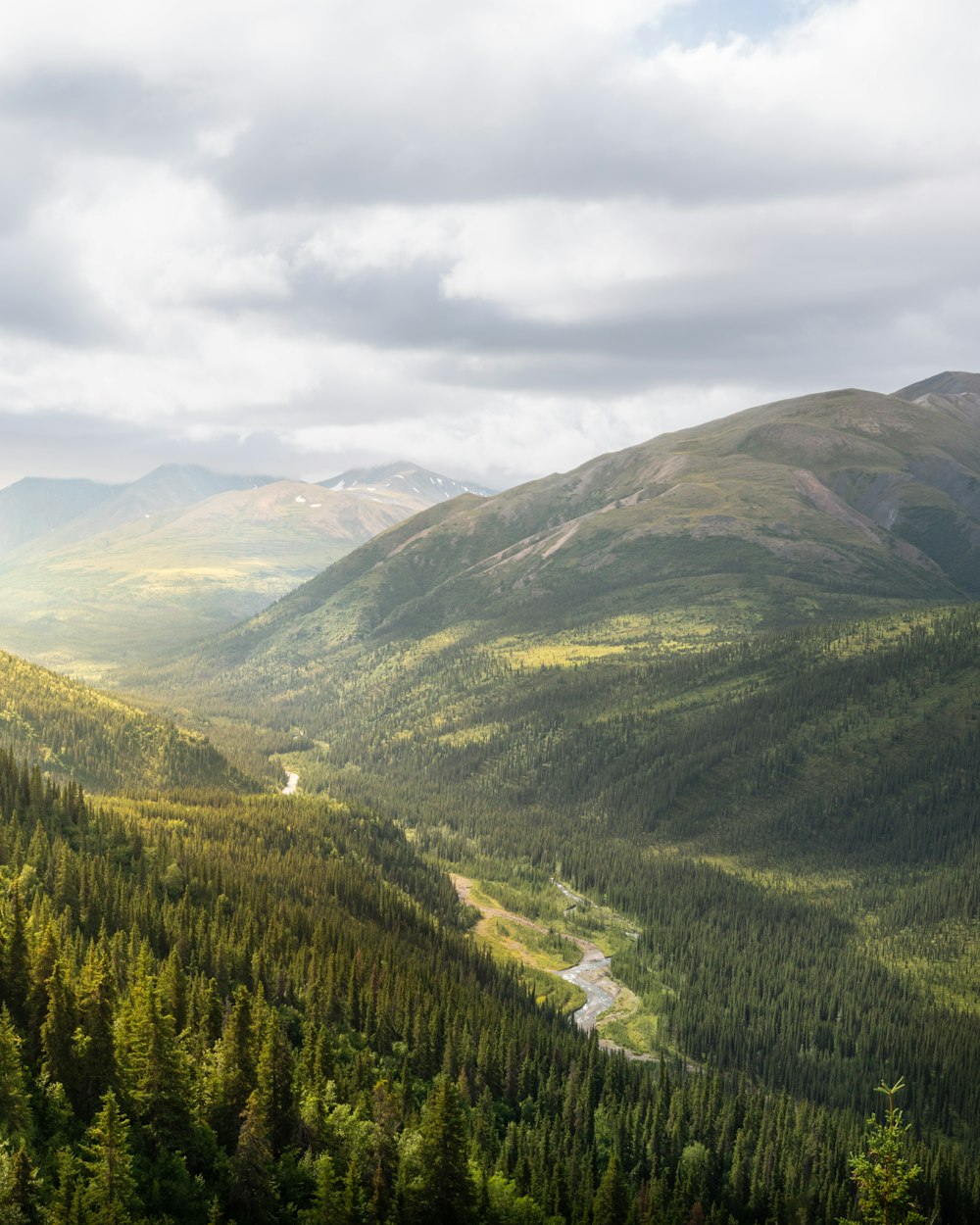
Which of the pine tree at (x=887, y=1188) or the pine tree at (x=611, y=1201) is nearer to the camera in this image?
the pine tree at (x=887, y=1188)

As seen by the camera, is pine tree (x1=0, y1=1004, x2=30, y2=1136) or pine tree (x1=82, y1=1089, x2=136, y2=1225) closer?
pine tree (x1=82, y1=1089, x2=136, y2=1225)

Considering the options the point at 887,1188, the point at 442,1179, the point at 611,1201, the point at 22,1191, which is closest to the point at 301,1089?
the point at 442,1179

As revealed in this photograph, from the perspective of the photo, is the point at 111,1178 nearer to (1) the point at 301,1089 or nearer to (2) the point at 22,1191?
(2) the point at 22,1191

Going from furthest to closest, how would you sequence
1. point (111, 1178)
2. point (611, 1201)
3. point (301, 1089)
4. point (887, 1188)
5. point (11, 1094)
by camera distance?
1. point (301, 1089)
2. point (611, 1201)
3. point (11, 1094)
4. point (111, 1178)
5. point (887, 1188)

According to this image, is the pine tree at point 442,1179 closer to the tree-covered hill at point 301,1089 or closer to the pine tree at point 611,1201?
the tree-covered hill at point 301,1089

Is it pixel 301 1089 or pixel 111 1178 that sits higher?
pixel 111 1178

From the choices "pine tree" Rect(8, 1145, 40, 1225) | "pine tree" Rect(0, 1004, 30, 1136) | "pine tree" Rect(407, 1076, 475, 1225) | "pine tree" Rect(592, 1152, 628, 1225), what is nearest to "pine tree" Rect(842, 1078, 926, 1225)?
"pine tree" Rect(407, 1076, 475, 1225)

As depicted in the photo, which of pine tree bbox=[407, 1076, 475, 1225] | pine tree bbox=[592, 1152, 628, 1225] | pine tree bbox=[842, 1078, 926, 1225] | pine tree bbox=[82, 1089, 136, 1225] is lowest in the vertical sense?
pine tree bbox=[592, 1152, 628, 1225]

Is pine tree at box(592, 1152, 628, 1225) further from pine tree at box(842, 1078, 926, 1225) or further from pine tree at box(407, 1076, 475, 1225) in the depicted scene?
pine tree at box(842, 1078, 926, 1225)

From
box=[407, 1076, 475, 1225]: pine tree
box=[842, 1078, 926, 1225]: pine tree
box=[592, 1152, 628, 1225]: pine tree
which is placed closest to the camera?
box=[842, 1078, 926, 1225]: pine tree

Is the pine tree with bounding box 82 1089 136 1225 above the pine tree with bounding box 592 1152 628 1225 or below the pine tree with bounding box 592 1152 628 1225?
above

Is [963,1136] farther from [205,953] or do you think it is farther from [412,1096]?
[205,953]

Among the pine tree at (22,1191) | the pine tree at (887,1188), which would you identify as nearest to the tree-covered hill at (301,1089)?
the pine tree at (22,1191)
